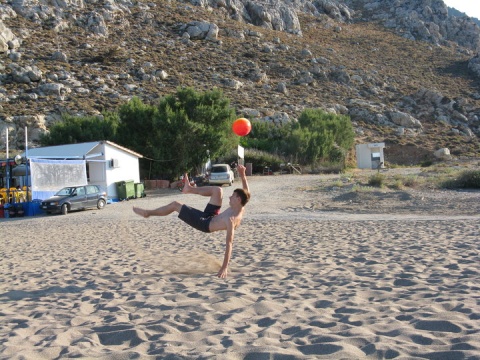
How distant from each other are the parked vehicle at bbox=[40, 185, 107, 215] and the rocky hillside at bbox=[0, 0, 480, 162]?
61.8 feet

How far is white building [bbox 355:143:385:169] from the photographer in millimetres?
43000

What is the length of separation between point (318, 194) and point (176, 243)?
12.9 m

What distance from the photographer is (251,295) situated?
520 centimetres

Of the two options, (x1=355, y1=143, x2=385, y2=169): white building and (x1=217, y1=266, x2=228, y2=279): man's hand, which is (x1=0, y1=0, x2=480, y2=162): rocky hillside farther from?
(x1=217, y1=266, x2=228, y2=279): man's hand

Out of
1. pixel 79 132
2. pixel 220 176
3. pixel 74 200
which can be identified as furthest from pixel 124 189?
pixel 79 132

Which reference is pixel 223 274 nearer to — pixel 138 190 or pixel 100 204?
pixel 100 204

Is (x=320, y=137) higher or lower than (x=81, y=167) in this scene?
higher

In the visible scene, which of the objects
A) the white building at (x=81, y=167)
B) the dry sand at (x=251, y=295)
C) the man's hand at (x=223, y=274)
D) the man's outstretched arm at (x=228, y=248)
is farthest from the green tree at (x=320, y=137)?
the man's hand at (x=223, y=274)

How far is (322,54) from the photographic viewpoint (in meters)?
60.8

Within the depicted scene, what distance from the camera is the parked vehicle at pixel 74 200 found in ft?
63.8

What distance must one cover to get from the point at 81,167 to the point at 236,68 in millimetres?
33758

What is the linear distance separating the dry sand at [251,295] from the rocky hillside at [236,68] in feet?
106

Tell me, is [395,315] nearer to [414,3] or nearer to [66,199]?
[66,199]

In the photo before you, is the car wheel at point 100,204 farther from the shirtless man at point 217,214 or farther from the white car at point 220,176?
the shirtless man at point 217,214
